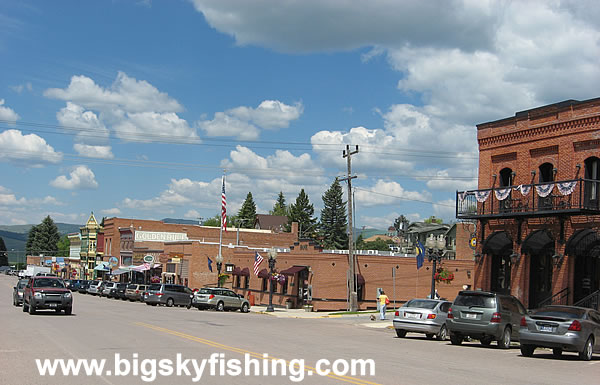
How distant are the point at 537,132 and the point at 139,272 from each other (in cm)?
6419

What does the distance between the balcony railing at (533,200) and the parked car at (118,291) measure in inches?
1503

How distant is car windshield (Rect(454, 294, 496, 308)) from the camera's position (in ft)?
71.2

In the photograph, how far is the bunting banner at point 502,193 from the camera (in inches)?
1148

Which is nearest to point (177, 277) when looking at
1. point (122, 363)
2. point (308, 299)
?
point (308, 299)

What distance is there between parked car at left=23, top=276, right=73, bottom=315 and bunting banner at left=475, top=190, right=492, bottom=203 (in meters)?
19.5

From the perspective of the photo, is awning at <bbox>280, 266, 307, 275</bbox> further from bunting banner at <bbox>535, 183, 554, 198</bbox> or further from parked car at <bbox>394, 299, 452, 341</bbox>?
bunting banner at <bbox>535, 183, 554, 198</bbox>

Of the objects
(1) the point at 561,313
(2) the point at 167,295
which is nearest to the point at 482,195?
(1) the point at 561,313

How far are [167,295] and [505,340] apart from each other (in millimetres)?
32284

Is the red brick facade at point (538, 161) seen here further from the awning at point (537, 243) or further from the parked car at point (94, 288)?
the parked car at point (94, 288)

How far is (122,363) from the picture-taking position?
13.8m

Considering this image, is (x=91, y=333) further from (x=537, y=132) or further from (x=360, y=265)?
(x=360, y=265)

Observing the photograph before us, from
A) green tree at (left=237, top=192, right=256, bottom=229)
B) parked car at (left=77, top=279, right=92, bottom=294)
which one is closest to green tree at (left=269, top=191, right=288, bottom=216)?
green tree at (left=237, top=192, right=256, bottom=229)

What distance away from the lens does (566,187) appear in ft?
86.1

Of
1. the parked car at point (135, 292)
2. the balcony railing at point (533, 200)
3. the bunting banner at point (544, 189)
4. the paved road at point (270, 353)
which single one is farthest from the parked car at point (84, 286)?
the bunting banner at point (544, 189)
